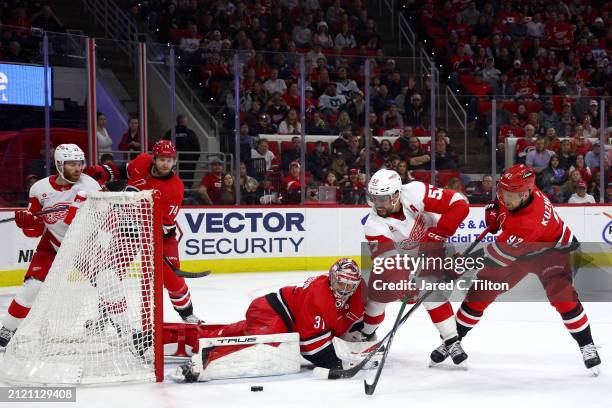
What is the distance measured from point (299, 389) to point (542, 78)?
1129cm

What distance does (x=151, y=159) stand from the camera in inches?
231

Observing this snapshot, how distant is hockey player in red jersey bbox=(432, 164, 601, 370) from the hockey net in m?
1.58

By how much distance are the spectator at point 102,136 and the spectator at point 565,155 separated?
5241 mm

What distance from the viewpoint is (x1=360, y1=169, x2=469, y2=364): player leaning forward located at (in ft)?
15.4

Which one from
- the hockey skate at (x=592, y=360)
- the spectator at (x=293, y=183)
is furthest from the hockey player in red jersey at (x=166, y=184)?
the spectator at (x=293, y=183)

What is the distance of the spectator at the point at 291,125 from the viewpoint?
1005cm

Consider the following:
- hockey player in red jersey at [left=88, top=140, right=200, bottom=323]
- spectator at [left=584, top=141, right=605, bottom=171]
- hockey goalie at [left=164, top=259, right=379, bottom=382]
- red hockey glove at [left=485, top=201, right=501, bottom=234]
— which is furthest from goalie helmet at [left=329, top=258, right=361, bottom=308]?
spectator at [left=584, top=141, right=605, bottom=171]

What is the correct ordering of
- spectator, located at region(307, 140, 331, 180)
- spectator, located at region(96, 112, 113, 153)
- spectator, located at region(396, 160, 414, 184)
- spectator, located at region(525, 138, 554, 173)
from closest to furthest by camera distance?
spectator, located at region(96, 112, 113, 153) < spectator, located at region(307, 140, 331, 180) < spectator, located at region(396, 160, 414, 184) < spectator, located at region(525, 138, 554, 173)

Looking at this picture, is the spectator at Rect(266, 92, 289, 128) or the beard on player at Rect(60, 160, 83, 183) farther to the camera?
the spectator at Rect(266, 92, 289, 128)

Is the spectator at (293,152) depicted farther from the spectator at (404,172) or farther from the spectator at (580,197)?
the spectator at (580,197)

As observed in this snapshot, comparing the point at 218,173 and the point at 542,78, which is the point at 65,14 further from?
the point at 542,78

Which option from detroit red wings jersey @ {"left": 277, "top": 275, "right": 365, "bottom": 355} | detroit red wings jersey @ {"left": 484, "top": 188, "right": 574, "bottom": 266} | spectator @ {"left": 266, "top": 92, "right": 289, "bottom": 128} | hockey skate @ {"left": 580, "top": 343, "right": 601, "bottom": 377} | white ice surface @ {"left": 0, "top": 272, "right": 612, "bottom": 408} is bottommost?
white ice surface @ {"left": 0, "top": 272, "right": 612, "bottom": 408}

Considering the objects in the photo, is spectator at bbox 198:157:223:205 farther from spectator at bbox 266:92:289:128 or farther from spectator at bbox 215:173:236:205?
spectator at bbox 266:92:289:128

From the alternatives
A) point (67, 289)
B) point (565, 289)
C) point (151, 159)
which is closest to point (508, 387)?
point (565, 289)
